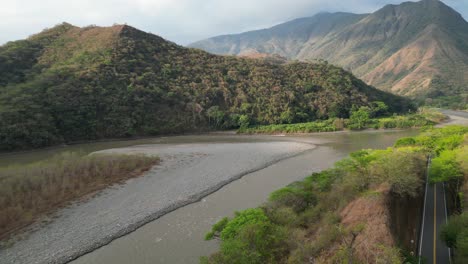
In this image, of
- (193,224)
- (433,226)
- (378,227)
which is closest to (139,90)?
(193,224)

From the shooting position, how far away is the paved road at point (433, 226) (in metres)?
18.4

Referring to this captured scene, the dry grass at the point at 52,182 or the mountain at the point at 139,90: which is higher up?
the mountain at the point at 139,90

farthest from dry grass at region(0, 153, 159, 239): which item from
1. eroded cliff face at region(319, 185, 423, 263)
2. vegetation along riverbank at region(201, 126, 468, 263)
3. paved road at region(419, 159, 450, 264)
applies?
paved road at region(419, 159, 450, 264)

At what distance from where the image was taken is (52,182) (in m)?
27.2

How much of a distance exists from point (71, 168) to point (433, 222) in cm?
3392

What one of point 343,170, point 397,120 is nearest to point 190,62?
point 397,120

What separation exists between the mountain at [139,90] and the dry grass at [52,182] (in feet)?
86.8

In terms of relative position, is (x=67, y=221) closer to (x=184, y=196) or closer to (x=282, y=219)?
(x=184, y=196)

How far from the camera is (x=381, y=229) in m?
13.6

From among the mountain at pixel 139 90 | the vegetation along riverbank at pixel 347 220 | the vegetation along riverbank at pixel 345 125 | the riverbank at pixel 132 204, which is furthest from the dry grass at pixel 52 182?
the vegetation along riverbank at pixel 345 125

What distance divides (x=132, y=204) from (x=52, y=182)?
8869 mm

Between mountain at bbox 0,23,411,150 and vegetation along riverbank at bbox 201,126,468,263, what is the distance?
50.2 metres

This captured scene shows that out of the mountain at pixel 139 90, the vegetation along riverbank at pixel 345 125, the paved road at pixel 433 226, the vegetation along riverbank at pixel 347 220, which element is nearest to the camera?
the vegetation along riverbank at pixel 347 220

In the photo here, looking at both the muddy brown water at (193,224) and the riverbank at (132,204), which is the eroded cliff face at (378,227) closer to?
the muddy brown water at (193,224)
